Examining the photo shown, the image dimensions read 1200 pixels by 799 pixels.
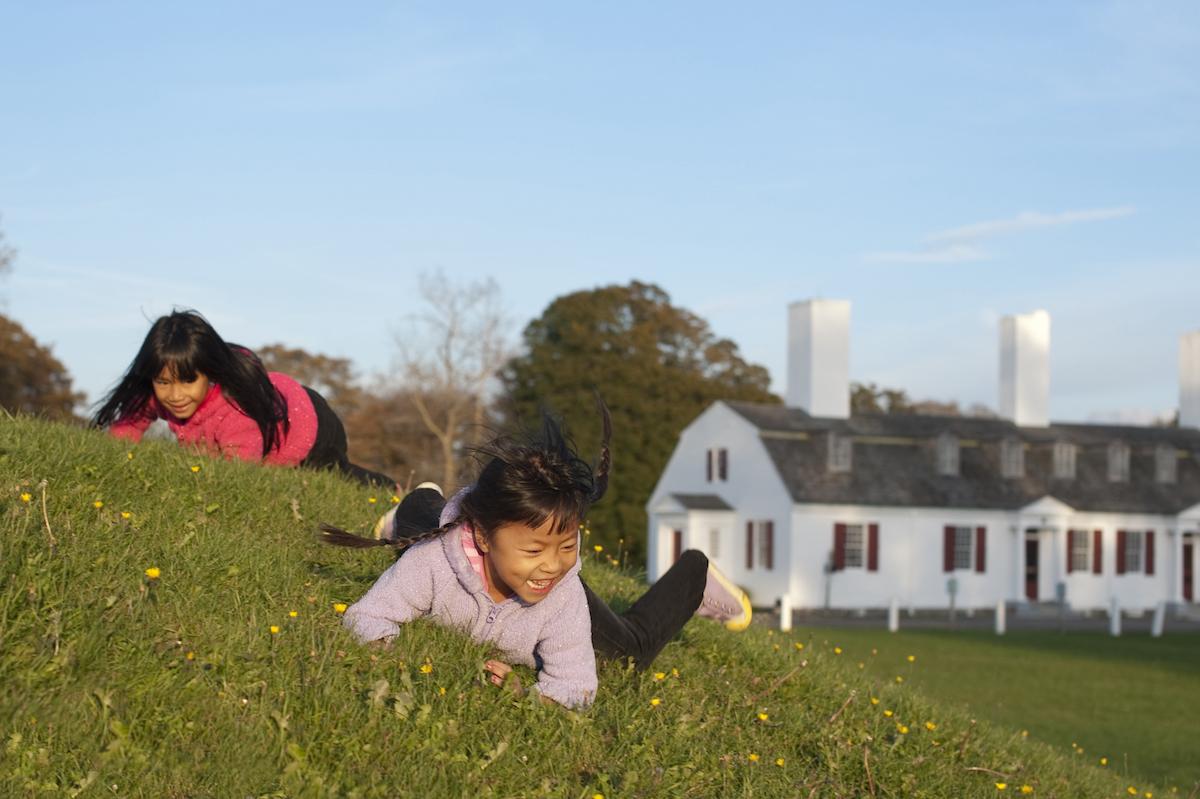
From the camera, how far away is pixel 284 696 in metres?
4.32

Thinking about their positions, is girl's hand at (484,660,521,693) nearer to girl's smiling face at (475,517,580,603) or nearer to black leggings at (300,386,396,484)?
girl's smiling face at (475,517,580,603)

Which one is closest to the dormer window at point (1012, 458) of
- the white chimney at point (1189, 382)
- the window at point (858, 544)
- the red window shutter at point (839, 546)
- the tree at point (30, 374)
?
the window at point (858, 544)

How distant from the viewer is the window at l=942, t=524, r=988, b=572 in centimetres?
4603

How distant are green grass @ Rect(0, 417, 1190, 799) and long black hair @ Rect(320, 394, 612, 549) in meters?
0.51

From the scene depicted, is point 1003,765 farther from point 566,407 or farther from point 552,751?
point 566,407

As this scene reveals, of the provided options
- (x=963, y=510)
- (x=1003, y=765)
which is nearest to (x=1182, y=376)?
(x=963, y=510)

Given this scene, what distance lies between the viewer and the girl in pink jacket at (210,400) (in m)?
7.34

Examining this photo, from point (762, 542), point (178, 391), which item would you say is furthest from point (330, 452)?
point (762, 542)

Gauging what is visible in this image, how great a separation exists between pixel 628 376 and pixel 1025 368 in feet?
50.5

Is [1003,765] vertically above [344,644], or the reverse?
[344,644]

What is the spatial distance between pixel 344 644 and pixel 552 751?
2.79 ft

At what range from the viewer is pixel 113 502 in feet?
18.9

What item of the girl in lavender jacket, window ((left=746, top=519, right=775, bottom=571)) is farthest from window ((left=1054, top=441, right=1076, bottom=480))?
the girl in lavender jacket

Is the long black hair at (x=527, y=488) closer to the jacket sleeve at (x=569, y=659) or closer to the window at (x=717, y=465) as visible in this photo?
the jacket sleeve at (x=569, y=659)
